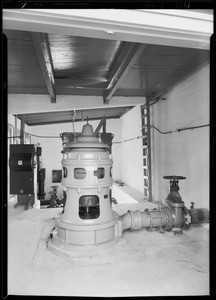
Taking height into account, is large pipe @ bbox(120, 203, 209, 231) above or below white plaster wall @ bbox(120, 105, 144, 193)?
below

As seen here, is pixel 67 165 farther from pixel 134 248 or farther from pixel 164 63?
pixel 164 63

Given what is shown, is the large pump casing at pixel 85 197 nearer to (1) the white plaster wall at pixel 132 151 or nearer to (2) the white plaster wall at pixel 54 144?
(1) the white plaster wall at pixel 132 151

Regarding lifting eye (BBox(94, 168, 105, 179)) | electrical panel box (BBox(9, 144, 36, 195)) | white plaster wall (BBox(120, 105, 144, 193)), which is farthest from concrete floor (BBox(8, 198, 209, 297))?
white plaster wall (BBox(120, 105, 144, 193))

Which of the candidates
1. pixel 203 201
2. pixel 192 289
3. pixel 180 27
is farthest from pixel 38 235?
pixel 180 27

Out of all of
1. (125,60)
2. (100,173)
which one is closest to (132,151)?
(100,173)

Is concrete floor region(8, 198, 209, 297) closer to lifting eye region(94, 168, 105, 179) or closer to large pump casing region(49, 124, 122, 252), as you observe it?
large pump casing region(49, 124, 122, 252)

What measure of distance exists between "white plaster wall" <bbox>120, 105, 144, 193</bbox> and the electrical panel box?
136 inches

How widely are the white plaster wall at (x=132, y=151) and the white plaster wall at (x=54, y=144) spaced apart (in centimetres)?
42

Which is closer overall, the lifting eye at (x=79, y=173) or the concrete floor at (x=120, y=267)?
the concrete floor at (x=120, y=267)

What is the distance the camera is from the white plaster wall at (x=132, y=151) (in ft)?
23.7

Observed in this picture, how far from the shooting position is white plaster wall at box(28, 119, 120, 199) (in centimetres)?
985

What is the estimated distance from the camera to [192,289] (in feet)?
6.97

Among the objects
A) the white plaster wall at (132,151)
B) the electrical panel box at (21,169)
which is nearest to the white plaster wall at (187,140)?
the white plaster wall at (132,151)

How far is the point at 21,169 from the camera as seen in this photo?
198 inches
